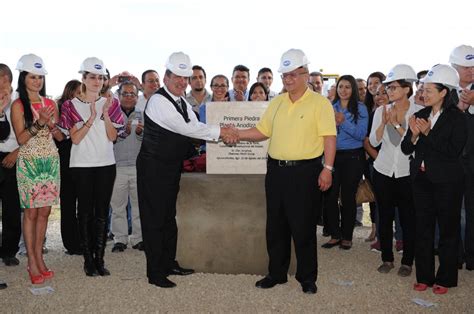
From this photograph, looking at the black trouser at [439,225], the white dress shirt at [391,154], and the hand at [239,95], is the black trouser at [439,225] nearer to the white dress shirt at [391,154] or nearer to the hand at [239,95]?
the white dress shirt at [391,154]

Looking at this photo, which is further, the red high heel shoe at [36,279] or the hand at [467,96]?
the hand at [467,96]

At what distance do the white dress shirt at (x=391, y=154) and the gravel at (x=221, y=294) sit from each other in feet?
3.82

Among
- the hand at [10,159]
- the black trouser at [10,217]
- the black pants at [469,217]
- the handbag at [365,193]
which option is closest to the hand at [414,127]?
the black pants at [469,217]

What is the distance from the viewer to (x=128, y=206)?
784cm

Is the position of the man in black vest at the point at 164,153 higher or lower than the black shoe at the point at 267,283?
higher

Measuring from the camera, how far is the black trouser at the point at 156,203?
5277mm

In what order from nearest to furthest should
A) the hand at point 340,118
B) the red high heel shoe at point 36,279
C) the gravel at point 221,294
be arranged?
the gravel at point 221,294 < the red high heel shoe at point 36,279 < the hand at point 340,118

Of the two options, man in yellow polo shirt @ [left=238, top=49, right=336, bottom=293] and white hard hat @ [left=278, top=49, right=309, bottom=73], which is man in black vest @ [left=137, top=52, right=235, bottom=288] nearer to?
man in yellow polo shirt @ [left=238, top=49, right=336, bottom=293]

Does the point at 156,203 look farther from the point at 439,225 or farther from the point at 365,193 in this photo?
the point at 365,193

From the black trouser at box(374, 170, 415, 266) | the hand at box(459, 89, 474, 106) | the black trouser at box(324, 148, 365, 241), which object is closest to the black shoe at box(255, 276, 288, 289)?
the black trouser at box(374, 170, 415, 266)

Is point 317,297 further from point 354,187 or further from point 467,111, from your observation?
point 467,111

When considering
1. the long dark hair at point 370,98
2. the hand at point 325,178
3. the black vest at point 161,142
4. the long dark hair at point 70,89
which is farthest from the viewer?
the long dark hair at point 370,98

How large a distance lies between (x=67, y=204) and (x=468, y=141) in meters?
4.96

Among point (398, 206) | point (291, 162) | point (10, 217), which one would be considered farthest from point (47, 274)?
point (398, 206)
